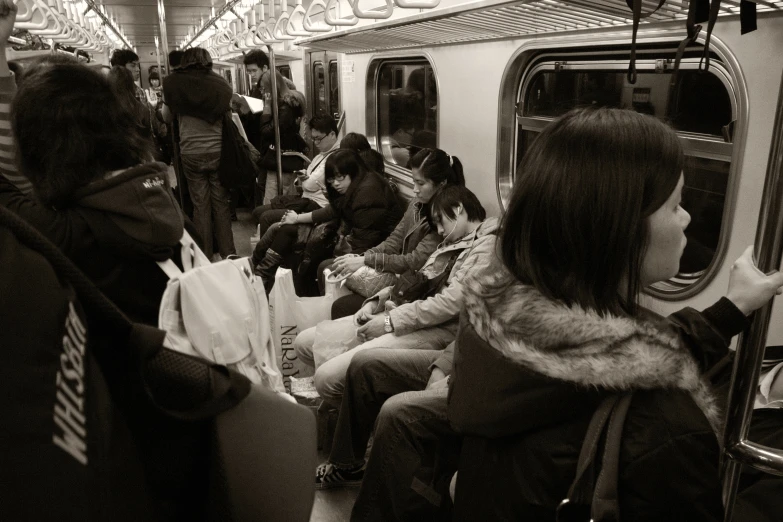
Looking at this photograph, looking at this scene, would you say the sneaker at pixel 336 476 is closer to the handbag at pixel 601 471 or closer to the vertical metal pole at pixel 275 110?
the handbag at pixel 601 471

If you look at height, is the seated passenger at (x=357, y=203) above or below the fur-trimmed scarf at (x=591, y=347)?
below

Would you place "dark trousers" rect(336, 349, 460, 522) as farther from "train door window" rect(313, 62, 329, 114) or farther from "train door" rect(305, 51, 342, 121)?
"train door window" rect(313, 62, 329, 114)

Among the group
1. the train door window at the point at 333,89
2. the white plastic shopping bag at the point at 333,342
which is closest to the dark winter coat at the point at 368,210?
the white plastic shopping bag at the point at 333,342

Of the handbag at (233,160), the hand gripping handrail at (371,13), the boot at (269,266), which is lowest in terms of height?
the boot at (269,266)

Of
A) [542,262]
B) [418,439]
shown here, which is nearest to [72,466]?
[542,262]

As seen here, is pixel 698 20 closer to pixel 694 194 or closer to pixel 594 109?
pixel 594 109

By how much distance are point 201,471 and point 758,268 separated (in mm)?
959

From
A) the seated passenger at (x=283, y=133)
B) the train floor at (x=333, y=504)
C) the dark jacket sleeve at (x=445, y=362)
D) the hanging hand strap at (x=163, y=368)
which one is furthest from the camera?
the seated passenger at (x=283, y=133)

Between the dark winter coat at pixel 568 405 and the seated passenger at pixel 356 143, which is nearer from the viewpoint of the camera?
the dark winter coat at pixel 568 405

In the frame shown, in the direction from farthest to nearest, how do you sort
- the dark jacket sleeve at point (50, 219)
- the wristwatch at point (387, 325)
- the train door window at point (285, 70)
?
the train door window at point (285, 70)
the wristwatch at point (387, 325)
the dark jacket sleeve at point (50, 219)

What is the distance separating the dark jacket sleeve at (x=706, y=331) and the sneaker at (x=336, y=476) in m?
1.72

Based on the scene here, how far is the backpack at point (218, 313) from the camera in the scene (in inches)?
65.0

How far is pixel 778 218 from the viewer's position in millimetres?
972

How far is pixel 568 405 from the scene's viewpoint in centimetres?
111
